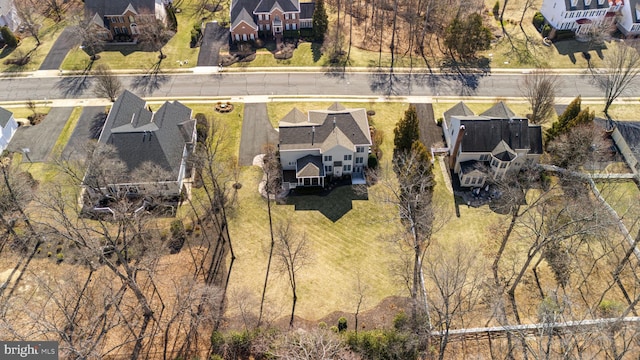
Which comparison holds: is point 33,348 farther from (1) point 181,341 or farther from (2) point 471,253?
(2) point 471,253

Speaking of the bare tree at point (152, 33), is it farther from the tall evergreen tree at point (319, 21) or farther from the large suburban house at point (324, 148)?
the large suburban house at point (324, 148)

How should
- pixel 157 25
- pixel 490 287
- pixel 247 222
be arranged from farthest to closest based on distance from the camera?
1. pixel 157 25
2. pixel 247 222
3. pixel 490 287

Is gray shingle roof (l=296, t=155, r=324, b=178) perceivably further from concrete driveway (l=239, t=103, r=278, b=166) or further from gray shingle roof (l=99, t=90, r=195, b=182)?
gray shingle roof (l=99, t=90, r=195, b=182)

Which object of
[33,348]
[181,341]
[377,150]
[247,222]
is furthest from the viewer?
[377,150]

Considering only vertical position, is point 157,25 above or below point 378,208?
above

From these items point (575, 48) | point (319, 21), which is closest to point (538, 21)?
point (575, 48)

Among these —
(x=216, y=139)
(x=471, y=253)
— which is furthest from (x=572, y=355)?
(x=216, y=139)

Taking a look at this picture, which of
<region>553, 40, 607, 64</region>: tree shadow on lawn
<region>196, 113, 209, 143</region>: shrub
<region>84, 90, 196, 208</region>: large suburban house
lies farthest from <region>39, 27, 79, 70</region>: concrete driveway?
<region>553, 40, 607, 64</region>: tree shadow on lawn
